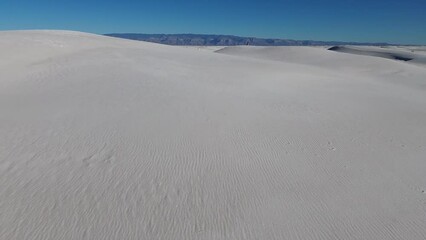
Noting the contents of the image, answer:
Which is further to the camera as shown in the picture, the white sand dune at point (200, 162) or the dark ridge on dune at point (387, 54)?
the dark ridge on dune at point (387, 54)

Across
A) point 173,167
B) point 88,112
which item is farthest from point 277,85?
point 173,167

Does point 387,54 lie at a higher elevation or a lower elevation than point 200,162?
lower

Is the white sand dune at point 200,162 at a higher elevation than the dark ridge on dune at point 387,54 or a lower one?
higher

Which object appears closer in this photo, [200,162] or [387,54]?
[200,162]

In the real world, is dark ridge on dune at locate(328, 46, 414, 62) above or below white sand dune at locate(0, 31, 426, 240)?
below

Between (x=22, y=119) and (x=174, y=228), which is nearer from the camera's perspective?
(x=174, y=228)

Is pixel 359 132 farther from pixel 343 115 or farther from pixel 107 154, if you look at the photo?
pixel 107 154

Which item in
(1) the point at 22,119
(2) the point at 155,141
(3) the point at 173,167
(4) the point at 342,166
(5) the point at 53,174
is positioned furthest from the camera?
(1) the point at 22,119

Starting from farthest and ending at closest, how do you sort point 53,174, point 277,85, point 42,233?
point 277,85
point 53,174
point 42,233
